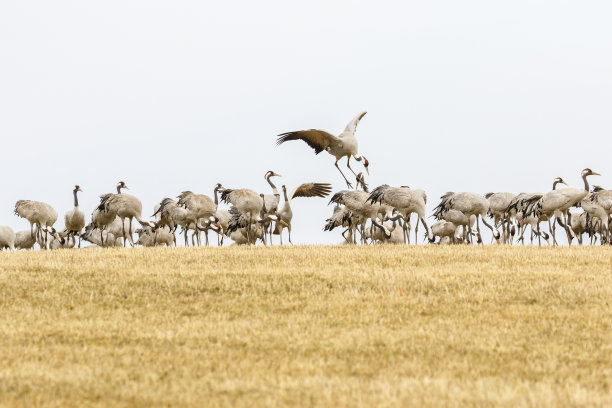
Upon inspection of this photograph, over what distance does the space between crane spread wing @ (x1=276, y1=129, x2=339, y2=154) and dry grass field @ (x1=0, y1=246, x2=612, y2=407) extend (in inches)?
231

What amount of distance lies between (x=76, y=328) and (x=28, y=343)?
39.7 inches

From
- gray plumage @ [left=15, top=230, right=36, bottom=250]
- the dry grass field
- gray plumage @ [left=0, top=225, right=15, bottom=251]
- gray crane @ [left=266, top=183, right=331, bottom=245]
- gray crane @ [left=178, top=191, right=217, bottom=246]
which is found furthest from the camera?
gray plumage @ [left=15, top=230, right=36, bottom=250]

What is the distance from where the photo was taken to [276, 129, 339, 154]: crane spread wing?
25328mm

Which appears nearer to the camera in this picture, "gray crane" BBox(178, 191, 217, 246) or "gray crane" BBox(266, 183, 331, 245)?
"gray crane" BBox(266, 183, 331, 245)

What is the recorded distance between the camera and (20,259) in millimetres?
19953

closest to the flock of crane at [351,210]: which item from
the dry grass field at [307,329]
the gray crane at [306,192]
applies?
the gray crane at [306,192]

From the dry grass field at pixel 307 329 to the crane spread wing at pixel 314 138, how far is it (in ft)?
19.3

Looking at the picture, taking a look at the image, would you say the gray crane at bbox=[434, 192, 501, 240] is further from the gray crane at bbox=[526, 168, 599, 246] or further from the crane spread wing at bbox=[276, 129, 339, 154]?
the crane spread wing at bbox=[276, 129, 339, 154]

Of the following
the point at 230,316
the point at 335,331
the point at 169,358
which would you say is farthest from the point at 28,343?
the point at 335,331

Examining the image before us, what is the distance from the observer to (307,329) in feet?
41.4

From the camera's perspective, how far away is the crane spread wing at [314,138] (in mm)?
25328

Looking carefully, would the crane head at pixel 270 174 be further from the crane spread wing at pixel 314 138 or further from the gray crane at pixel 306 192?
the crane spread wing at pixel 314 138

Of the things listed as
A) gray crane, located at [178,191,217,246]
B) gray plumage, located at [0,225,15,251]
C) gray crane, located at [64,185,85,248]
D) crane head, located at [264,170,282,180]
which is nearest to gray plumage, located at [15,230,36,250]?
gray plumage, located at [0,225,15,251]

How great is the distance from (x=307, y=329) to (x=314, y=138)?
46.0 feet
